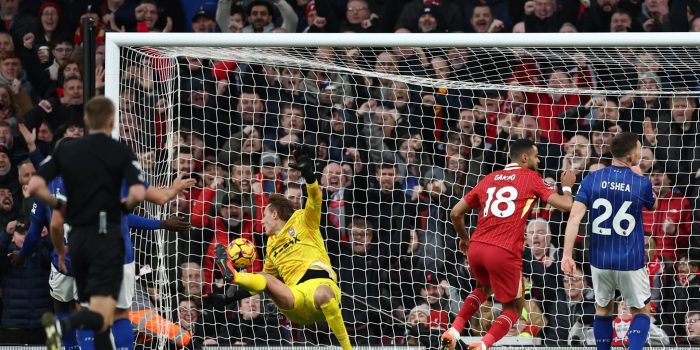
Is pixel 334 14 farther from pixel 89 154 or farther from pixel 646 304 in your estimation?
pixel 89 154

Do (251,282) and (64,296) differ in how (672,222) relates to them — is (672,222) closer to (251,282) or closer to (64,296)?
(251,282)

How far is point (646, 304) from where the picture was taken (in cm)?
1024

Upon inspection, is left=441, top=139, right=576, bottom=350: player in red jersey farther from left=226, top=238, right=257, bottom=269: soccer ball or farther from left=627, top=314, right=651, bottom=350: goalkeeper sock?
left=226, top=238, right=257, bottom=269: soccer ball

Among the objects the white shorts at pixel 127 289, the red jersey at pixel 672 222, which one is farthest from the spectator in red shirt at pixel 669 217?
the white shorts at pixel 127 289

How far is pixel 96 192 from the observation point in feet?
27.3

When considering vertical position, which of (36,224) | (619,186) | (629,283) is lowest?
(629,283)

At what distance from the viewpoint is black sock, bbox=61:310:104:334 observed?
805cm

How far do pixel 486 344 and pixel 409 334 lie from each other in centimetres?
196

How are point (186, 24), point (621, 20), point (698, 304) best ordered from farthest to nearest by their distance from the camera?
→ point (186, 24)
point (621, 20)
point (698, 304)

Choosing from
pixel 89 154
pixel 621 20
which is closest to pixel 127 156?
pixel 89 154

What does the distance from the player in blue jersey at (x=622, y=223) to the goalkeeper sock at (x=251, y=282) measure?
7.65 ft

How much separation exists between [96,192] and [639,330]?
4340 millimetres

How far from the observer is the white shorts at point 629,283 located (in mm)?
10141

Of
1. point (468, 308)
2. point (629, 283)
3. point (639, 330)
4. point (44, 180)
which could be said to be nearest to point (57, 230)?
point (44, 180)
